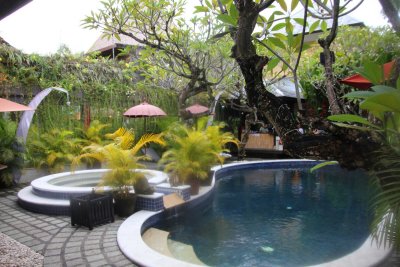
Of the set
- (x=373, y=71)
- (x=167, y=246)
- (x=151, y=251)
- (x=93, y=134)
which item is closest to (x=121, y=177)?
(x=167, y=246)

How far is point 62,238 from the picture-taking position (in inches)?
187

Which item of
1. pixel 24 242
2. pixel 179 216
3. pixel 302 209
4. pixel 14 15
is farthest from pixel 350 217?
pixel 14 15

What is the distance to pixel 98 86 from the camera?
39.1 ft

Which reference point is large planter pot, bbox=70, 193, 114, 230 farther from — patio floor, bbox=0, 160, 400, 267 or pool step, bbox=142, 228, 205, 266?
pool step, bbox=142, 228, 205, 266

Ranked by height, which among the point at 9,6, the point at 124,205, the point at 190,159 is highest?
the point at 9,6

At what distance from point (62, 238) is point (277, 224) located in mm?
3820

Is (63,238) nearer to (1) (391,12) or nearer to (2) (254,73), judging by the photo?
(2) (254,73)

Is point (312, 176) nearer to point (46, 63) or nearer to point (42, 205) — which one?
point (42, 205)

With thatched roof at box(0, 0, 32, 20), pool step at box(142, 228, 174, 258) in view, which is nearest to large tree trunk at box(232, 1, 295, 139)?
thatched roof at box(0, 0, 32, 20)

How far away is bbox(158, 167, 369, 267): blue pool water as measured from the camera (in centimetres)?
501

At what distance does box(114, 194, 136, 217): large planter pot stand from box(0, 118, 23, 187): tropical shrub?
11.2 feet

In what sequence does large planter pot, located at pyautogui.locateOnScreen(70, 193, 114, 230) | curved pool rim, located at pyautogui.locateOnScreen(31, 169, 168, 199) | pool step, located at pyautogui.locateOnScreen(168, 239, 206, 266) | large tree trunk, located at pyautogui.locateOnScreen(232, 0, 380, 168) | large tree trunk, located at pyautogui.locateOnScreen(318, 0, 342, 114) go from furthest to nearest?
1. curved pool rim, located at pyautogui.locateOnScreen(31, 169, 168, 199)
2. large planter pot, located at pyautogui.locateOnScreen(70, 193, 114, 230)
3. pool step, located at pyautogui.locateOnScreen(168, 239, 206, 266)
4. large tree trunk, located at pyautogui.locateOnScreen(318, 0, 342, 114)
5. large tree trunk, located at pyautogui.locateOnScreen(232, 0, 380, 168)

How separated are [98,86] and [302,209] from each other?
8.03 meters

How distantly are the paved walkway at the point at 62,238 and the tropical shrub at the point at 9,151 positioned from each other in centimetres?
181
